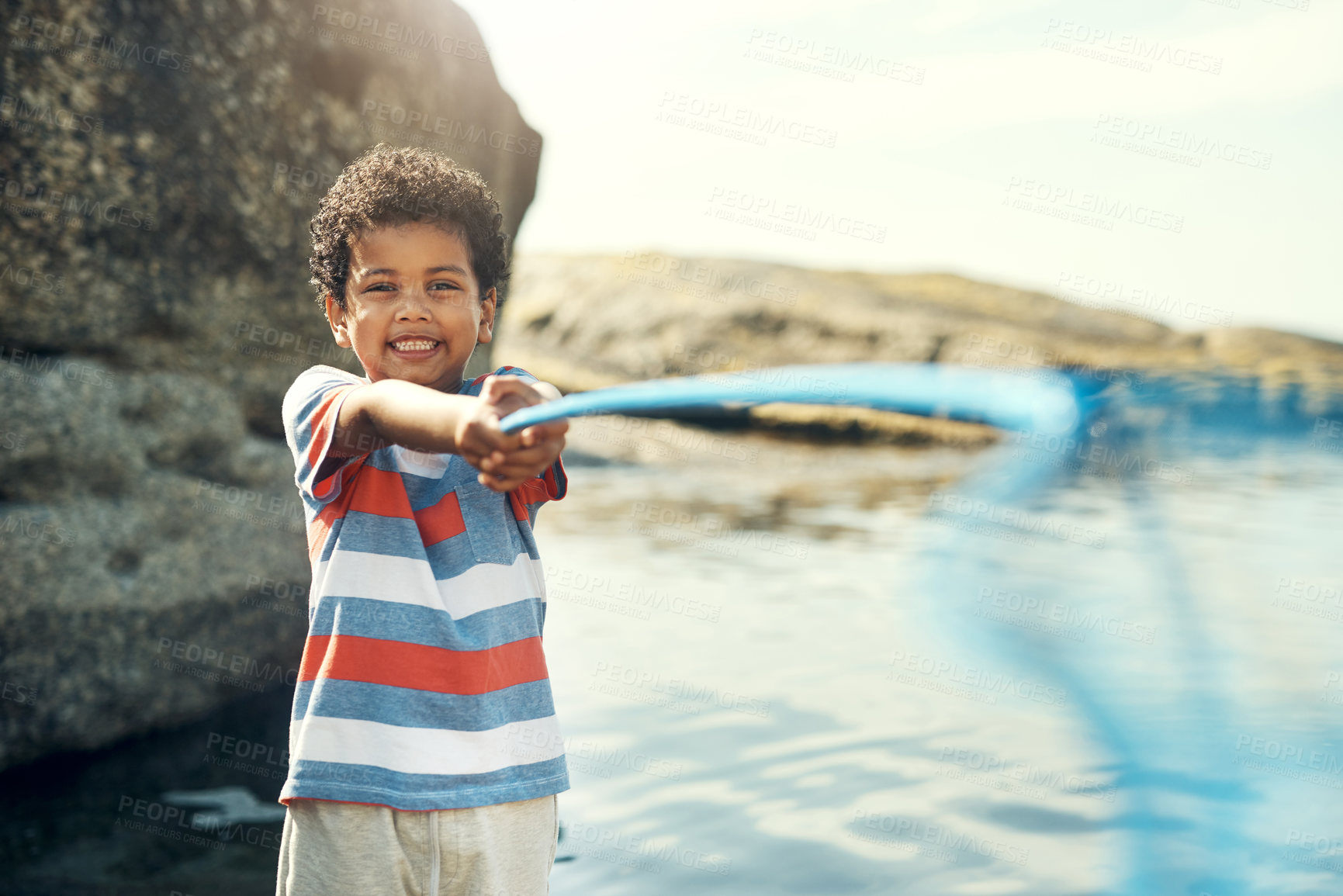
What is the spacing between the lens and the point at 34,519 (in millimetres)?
3098

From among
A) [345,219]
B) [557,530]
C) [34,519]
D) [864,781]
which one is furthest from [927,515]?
[345,219]

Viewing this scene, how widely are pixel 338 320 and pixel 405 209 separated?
252 millimetres

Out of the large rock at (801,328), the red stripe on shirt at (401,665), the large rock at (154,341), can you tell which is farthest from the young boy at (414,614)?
the large rock at (801,328)

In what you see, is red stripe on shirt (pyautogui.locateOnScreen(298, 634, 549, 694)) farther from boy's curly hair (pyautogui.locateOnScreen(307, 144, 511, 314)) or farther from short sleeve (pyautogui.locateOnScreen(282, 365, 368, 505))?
boy's curly hair (pyautogui.locateOnScreen(307, 144, 511, 314))

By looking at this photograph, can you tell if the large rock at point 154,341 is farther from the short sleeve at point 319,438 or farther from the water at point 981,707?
the short sleeve at point 319,438

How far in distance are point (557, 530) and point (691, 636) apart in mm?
2908

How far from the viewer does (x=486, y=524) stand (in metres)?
1.60

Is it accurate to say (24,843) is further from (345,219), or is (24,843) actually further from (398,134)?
(398,134)

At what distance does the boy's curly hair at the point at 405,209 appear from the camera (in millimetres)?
1707

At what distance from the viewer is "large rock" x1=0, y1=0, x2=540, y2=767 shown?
3102 mm

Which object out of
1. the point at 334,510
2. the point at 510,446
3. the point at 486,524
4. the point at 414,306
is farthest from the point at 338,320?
the point at 510,446

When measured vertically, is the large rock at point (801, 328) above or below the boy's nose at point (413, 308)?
above

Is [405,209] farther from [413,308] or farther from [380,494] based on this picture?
[380,494]

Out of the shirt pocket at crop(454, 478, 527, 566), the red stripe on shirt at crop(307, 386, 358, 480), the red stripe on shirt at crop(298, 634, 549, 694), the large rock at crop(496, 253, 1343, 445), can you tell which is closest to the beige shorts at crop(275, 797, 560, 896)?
the red stripe on shirt at crop(298, 634, 549, 694)
